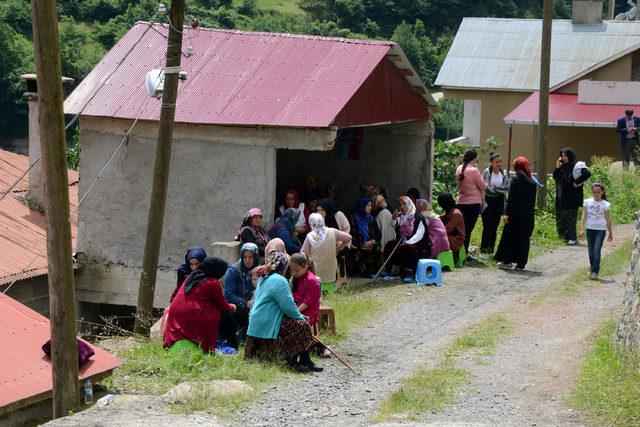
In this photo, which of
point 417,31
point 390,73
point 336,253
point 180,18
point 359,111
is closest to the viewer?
point 180,18

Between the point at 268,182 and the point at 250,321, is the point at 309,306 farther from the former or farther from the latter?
the point at 268,182

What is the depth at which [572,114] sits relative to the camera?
1348 inches

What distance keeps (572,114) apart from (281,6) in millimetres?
53545

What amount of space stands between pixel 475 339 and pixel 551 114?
23.1 meters

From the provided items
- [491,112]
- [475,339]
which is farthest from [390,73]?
[491,112]

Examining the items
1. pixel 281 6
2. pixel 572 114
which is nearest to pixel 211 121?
pixel 572 114

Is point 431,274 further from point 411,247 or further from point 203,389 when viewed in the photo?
point 203,389

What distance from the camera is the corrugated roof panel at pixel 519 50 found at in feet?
133

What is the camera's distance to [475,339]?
12.4 meters

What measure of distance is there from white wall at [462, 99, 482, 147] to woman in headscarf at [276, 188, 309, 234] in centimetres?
2734

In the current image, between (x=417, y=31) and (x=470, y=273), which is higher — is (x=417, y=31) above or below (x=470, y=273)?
above

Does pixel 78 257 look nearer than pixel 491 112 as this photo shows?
Yes

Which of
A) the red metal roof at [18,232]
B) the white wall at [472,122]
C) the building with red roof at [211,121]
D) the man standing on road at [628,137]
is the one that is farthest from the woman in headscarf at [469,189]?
the white wall at [472,122]

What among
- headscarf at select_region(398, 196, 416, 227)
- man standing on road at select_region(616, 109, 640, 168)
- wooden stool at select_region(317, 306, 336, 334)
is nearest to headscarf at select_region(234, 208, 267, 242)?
wooden stool at select_region(317, 306, 336, 334)
